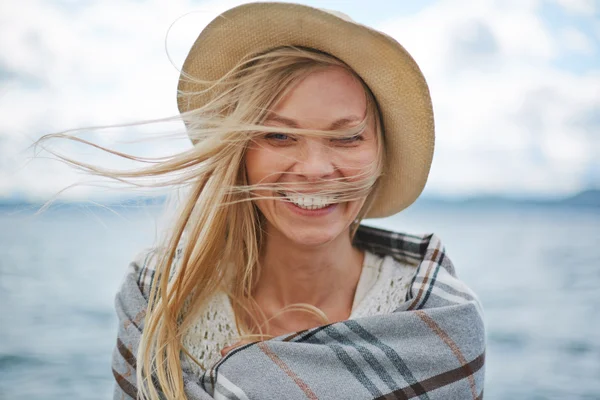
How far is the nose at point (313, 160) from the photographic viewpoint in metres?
1.67

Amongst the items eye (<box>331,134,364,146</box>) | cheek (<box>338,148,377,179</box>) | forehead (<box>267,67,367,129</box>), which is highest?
forehead (<box>267,67,367,129</box>)

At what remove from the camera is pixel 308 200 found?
1.72 metres

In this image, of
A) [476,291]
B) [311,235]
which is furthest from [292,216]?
[476,291]

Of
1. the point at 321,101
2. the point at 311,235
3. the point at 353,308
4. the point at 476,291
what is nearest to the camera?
→ the point at 321,101

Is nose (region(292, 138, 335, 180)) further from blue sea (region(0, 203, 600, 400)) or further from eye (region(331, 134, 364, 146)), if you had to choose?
blue sea (region(0, 203, 600, 400))

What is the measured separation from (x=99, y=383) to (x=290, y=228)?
4.50 metres

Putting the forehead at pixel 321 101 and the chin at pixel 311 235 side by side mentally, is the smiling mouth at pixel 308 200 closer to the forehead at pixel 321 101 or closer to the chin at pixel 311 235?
the chin at pixel 311 235

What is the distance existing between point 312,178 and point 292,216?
0.45 feet

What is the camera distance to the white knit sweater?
73.7 inches

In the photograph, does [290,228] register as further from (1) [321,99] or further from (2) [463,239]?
(2) [463,239]

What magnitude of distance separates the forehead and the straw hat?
5 cm

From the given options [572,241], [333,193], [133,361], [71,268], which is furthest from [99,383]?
[572,241]

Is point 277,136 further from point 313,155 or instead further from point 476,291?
point 476,291

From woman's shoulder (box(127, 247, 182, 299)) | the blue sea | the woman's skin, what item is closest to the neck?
the woman's skin
